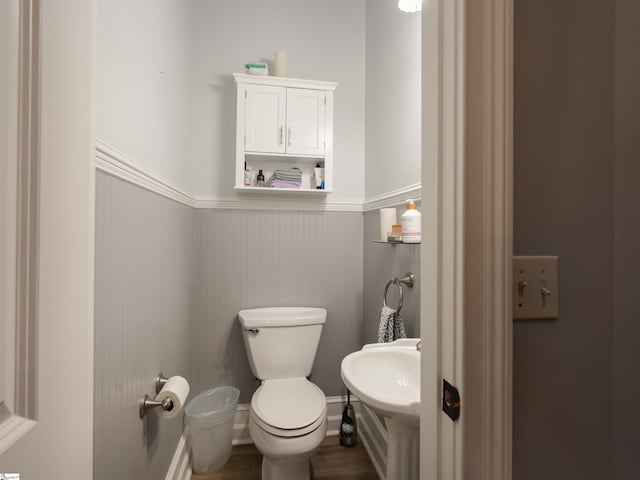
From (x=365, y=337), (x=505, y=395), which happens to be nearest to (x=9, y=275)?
(x=505, y=395)

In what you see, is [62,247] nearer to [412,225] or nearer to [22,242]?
[22,242]

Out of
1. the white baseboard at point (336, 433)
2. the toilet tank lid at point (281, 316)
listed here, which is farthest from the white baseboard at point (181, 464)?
the toilet tank lid at point (281, 316)

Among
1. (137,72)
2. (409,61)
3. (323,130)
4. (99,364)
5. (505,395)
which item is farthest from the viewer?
(323,130)

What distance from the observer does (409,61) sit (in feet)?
4.62

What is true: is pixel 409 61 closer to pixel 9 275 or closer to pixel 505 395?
pixel 505 395

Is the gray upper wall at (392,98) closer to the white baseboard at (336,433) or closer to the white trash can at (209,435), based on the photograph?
the white baseboard at (336,433)

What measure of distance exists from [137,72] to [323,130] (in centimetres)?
106

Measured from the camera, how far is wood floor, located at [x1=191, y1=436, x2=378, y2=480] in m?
1.49

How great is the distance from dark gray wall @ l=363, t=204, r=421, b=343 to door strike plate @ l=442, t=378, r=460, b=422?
0.77 metres

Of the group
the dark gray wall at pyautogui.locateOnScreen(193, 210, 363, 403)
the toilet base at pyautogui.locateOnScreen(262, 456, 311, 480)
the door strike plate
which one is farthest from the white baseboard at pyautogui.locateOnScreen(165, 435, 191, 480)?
the door strike plate

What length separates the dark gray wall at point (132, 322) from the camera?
73cm

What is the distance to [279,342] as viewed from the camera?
1.63 m

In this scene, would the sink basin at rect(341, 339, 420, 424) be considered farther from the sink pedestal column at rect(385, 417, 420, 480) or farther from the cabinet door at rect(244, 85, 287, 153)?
the cabinet door at rect(244, 85, 287, 153)

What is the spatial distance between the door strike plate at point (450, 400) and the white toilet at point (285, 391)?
0.94 meters
